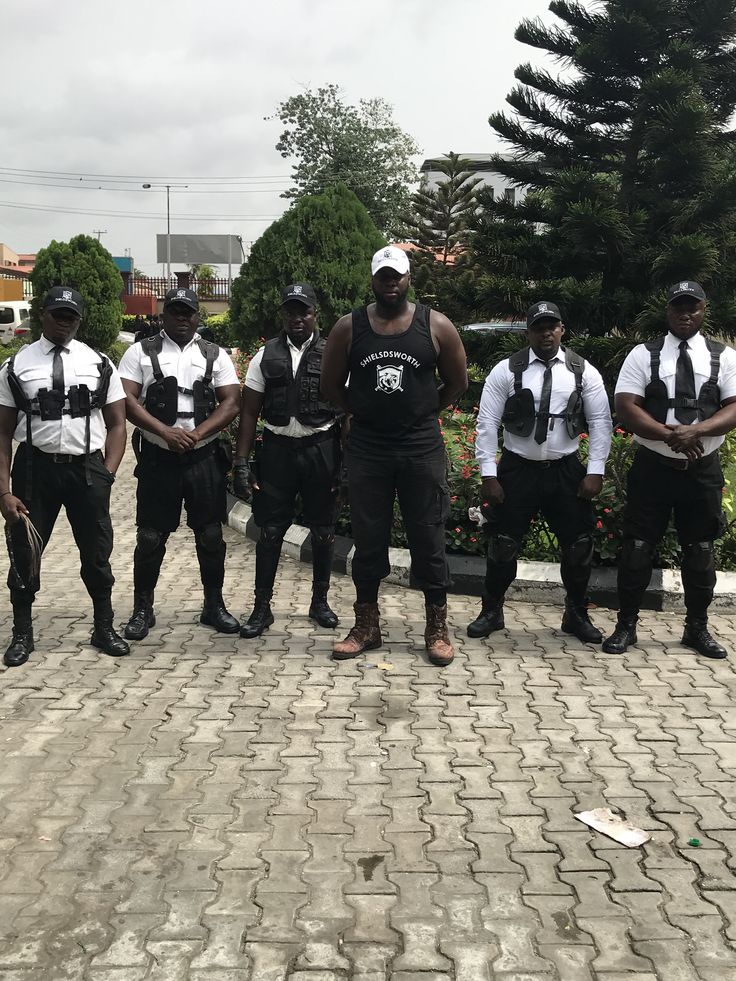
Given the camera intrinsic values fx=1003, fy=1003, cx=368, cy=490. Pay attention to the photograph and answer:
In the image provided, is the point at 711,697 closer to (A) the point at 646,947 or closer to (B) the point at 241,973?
(A) the point at 646,947

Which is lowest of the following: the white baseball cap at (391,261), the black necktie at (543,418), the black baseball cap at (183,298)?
the black necktie at (543,418)

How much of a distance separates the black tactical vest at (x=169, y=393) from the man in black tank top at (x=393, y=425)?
74cm

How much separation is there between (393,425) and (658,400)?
1397 mm

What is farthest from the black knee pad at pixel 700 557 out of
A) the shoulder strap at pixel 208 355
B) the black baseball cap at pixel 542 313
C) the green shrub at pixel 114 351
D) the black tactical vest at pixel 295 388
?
the green shrub at pixel 114 351

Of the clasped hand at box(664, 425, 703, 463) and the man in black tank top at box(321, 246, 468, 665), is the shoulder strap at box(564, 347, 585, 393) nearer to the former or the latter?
Answer: the clasped hand at box(664, 425, 703, 463)

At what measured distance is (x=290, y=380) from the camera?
562 cm

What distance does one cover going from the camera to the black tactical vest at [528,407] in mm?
5410

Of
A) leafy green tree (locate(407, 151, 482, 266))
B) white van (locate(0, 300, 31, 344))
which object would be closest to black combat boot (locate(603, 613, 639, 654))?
leafy green tree (locate(407, 151, 482, 266))

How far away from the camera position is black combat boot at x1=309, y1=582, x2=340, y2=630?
591cm

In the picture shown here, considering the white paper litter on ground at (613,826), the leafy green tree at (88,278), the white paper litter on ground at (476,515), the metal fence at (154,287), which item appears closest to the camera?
the white paper litter on ground at (613,826)

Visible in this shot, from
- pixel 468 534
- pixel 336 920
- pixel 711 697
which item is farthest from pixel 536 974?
pixel 468 534

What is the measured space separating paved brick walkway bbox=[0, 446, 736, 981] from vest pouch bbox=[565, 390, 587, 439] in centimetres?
120

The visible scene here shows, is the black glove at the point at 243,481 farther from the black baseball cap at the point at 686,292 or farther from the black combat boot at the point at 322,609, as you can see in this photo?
the black baseball cap at the point at 686,292

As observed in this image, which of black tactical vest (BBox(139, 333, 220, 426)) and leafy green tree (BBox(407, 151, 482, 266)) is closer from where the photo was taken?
black tactical vest (BBox(139, 333, 220, 426))
